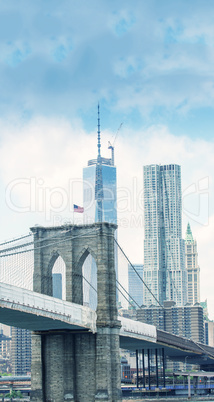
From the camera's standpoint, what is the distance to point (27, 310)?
92.8 meters

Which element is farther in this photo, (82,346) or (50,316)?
(82,346)

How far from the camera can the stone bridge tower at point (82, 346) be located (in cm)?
10881

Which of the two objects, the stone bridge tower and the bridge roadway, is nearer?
the bridge roadway

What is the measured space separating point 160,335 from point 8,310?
57.5 metres

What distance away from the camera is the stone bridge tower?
357 ft

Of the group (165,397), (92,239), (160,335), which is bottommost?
(165,397)

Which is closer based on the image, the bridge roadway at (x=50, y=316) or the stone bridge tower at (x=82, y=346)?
the bridge roadway at (x=50, y=316)

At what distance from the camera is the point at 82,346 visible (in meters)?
110

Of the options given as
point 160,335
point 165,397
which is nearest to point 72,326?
point 160,335

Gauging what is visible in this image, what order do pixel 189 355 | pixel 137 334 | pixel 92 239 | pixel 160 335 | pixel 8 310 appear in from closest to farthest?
pixel 8 310 → pixel 92 239 → pixel 137 334 → pixel 160 335 → pixel 189 355

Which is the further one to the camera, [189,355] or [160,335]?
[189,355]

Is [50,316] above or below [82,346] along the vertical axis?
above

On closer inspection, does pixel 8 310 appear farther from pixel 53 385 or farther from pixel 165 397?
pixel 165 397

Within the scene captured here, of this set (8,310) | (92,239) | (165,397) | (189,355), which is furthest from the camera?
(189,355)
